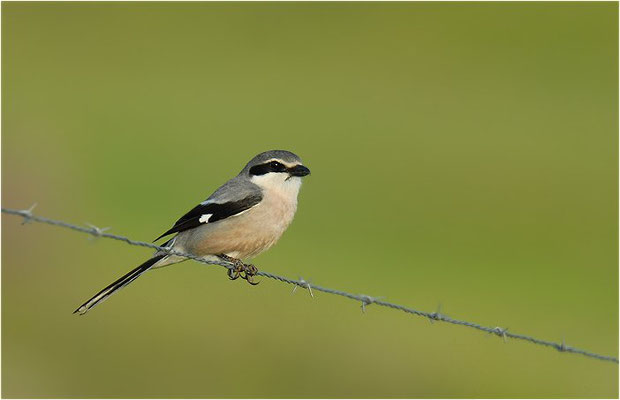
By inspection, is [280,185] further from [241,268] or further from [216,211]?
[241,268]

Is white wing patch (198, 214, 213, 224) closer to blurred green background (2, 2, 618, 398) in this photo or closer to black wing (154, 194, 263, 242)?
black wing (154, 194, 263, 242)

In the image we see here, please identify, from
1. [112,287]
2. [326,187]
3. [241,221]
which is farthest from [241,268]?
[326,187]

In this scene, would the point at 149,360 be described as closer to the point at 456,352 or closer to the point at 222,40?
the point at 456,352

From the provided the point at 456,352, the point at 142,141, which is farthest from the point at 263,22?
the point at 456,352

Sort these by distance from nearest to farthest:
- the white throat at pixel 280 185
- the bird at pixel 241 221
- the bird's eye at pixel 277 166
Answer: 1. the bird at pixel 241 221
2. the white throat at pixel 280 185
3. the bird's eye at pixel 277 166

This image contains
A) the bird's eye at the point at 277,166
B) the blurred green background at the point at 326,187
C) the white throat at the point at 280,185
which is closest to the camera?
the white throat at the point at 280,185

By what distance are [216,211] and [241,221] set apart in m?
0.19

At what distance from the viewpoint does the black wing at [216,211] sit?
706cm

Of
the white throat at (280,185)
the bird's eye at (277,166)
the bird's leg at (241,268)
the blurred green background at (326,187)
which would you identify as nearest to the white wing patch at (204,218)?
the bird's leg at (241,268)

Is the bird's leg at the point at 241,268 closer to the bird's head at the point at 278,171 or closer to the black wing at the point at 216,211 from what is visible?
the black wing at the point at 216,211

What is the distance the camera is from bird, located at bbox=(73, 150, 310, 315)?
701 cm

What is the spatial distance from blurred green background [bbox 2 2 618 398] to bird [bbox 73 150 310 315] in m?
1.67

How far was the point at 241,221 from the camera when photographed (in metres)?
7.04

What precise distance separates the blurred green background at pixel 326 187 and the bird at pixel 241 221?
1671mm
